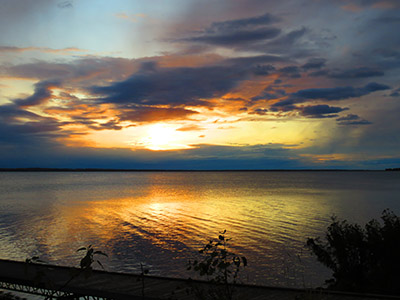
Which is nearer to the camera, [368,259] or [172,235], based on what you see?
[368,259]

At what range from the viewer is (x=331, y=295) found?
13.0m

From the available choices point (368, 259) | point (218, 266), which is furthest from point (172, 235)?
point (218, 266)

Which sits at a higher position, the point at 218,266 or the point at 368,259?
the point at 218,266

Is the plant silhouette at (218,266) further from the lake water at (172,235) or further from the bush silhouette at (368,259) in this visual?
the lake water at (172,235)

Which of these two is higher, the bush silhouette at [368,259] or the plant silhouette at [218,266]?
the plant silhouette at [218,266]

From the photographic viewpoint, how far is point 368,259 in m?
18.6

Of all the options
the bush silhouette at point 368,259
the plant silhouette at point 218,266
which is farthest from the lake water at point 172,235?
the plant silhouette at point 218,266

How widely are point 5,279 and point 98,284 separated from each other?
529 cm

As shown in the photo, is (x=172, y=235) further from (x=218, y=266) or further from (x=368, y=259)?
(x=218, y=266)

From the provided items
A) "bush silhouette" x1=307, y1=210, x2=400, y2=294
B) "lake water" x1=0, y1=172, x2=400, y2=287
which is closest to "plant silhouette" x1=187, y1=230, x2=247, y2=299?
"bush silhouette" x1=307, y1=210, x2=400, y2=294

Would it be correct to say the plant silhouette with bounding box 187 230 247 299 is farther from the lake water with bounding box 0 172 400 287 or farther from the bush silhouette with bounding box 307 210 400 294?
the lake water with bounding box 0 172 400 287

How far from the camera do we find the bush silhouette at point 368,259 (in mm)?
16922

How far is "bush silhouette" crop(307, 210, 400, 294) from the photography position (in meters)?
16.9

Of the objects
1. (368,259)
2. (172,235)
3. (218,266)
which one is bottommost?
(172,235)
